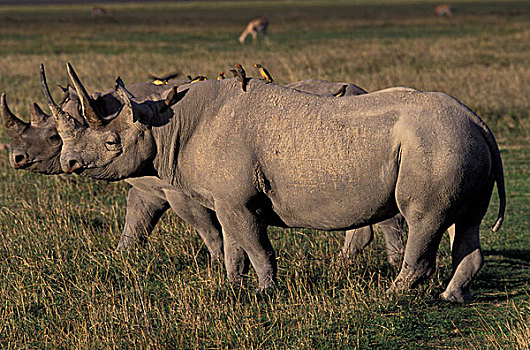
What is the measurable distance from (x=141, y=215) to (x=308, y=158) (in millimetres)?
2397

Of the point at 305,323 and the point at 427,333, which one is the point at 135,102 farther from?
the point at 427,333

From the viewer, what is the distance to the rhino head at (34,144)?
6.40 metres

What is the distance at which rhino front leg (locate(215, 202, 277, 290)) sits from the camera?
17.8 ft

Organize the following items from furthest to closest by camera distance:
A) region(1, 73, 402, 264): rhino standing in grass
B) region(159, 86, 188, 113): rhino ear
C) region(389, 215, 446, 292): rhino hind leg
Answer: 1. region(1, 73, 402, 264): rhino standing in grass
2. region(159, 86, 188, 113): rhino ear
3. region(389, 215, 446, 292): rhino hind leg

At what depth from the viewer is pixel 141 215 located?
716 cm

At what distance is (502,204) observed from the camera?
5551mm

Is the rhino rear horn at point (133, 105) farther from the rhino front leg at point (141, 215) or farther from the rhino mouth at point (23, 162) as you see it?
the rhino front leg at point (141, 215)

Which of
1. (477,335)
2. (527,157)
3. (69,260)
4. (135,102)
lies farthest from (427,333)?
(527,157)

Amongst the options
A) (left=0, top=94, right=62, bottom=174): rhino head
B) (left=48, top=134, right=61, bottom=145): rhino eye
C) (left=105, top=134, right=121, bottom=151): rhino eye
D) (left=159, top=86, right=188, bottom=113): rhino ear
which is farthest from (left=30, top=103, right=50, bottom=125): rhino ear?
(left=159, top=86, right=188, bottom=113): rhino ear

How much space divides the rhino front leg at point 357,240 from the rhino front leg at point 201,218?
109 cm

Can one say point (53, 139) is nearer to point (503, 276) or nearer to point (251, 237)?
point (251, 237)

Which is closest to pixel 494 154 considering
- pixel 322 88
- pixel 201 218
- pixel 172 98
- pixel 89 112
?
pixel 322 88

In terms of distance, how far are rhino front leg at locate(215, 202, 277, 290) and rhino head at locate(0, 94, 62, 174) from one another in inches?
65.6

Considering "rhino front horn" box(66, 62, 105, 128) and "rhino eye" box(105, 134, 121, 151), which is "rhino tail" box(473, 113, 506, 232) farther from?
"rhino front horn" box(66, 62, 105, 128)
